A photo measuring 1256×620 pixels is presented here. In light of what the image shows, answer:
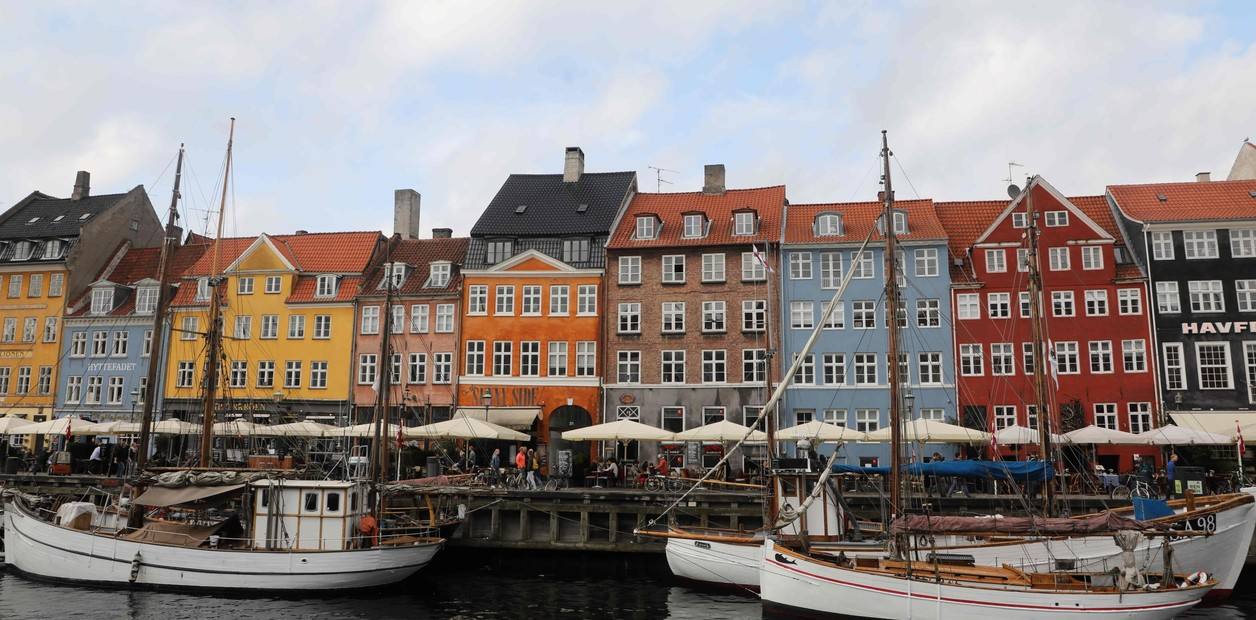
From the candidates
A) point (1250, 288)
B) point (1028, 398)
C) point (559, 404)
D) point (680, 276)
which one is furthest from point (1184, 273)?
point (559, 404)

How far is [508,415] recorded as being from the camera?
42.9 metres

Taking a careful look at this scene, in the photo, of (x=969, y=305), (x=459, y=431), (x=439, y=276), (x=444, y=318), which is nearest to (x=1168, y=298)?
(x=969, y=305)

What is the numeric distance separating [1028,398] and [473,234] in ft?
91.5

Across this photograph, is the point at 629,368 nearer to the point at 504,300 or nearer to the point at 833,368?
the point at 504,300

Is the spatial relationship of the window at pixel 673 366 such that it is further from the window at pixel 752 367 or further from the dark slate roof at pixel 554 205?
the dark slate roof at pixel 554 205

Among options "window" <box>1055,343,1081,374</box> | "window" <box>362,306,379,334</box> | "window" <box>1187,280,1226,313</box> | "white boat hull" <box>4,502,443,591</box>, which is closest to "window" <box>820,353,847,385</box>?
"window" <box>1055,343,1081,374</box>

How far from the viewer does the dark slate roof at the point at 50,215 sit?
5384cm

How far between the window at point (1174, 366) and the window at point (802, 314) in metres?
15.3

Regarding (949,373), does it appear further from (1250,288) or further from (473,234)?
(473,234)

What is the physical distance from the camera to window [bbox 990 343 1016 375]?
4106 cm

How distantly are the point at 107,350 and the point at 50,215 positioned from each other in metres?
11.2

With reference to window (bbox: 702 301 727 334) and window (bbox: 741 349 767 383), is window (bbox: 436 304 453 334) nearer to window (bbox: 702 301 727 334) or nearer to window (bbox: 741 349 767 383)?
window (bbox: 702 301 727 334)

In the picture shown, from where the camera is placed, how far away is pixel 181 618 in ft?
74.2

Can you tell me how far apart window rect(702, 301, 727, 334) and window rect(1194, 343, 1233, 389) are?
20.8m
